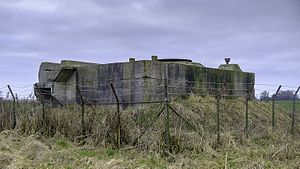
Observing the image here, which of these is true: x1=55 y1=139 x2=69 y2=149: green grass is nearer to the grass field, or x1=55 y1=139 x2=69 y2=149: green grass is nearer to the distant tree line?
the grass field

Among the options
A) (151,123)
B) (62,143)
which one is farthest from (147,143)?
(62,143)

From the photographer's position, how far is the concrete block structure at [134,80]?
37.6 feet

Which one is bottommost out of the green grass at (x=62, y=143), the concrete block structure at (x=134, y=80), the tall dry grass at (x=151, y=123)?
the green grass at (x=62, y=143)

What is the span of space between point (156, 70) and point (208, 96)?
2510 mm

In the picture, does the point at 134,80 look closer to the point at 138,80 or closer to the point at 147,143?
the point at 138,80

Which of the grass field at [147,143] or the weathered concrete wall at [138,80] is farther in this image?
the weathered concrete wall at [138,80]

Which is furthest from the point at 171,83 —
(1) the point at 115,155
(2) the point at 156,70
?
(1) the point at 115,155

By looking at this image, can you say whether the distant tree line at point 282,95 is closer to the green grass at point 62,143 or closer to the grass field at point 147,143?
the grass field at point 147,143

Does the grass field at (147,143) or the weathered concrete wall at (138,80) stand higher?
the weathered concrete wall at (138,80)

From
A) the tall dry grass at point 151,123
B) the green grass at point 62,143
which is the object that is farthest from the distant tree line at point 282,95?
the green grass at point 62,143

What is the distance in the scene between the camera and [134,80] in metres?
11.6

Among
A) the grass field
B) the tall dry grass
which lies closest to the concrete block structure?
the tall dry grass

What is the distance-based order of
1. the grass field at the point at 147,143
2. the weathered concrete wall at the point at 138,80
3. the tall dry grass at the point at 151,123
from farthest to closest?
the weathered concrete wall at the point at 138,80, the tall dry grass at the point at 151,123, the grass field at the point at 147,143

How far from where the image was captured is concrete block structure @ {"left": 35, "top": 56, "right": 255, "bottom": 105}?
11.5m
